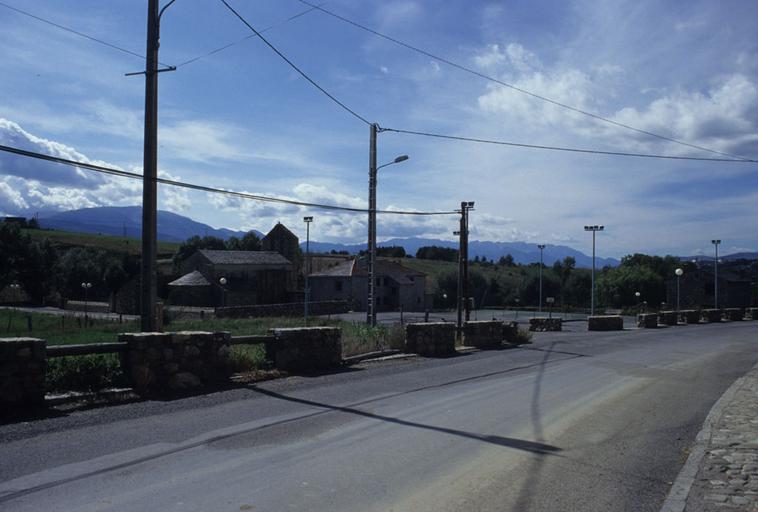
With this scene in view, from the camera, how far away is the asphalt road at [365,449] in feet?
17.7

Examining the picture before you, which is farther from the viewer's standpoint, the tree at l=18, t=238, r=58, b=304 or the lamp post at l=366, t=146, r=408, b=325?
the tree at l=18, t=238, r=58, b=304

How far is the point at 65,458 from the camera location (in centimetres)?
629

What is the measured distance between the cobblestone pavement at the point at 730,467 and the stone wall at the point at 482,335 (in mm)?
11215

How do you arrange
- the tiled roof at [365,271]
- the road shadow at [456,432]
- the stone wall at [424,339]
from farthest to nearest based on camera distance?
the tiled roof at [365,271], the stone wall at [424,339], the road shadow at [456,432]

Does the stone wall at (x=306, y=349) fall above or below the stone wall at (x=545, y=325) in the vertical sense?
above

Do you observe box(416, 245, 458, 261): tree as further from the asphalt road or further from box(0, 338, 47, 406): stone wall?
box(0, 338, 47, 406): stone wall

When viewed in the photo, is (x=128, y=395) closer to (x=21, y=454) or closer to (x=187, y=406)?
(x=187, y=406)

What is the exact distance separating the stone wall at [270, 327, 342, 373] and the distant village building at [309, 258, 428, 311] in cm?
5823

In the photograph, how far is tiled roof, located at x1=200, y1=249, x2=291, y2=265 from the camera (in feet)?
242

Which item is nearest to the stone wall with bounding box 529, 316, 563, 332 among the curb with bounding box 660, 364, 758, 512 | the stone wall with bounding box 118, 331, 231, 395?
the curb with bounding box 660, 364, 758, 512

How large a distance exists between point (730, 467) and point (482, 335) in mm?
14661

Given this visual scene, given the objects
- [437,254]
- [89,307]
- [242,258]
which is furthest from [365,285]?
[437,254]

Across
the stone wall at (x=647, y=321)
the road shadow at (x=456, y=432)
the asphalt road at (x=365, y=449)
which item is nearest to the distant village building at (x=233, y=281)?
the stone wall at (x=647, y=321)

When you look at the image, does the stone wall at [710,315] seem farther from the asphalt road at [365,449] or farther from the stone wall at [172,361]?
the stone wall at [172,361]
